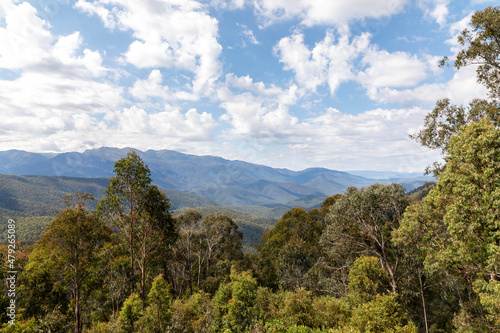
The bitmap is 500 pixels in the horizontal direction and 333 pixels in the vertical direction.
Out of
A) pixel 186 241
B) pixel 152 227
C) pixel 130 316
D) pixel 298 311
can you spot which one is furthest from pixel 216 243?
pixel 298 311

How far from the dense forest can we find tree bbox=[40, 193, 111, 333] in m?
0.09

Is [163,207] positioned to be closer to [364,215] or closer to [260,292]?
[260,292]

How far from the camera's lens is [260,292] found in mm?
18531

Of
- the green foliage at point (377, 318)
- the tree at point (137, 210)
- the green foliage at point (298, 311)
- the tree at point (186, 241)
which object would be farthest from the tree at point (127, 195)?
the green foliage at point (377, 318)

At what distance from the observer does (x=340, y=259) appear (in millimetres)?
25406

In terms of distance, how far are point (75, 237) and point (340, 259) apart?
2583cm

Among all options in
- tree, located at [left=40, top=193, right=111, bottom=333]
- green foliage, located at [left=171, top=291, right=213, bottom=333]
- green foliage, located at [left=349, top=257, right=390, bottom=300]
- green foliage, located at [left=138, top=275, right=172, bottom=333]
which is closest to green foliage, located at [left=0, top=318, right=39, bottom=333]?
tree, located at [left=40, top=193, right=111, bottom=333]

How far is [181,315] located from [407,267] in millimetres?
20507

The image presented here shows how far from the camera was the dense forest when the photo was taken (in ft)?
34.4

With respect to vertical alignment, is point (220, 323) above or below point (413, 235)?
below

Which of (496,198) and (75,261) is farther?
(75,261)

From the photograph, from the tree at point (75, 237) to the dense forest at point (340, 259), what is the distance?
9 cm

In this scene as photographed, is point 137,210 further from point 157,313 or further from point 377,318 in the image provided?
point 377,318

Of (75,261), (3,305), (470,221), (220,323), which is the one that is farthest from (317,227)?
(3,305)
